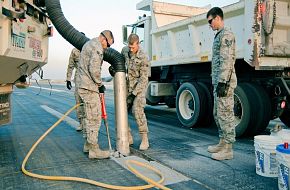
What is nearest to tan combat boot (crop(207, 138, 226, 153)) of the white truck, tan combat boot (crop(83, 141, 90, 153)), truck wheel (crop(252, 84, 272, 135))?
the white truck

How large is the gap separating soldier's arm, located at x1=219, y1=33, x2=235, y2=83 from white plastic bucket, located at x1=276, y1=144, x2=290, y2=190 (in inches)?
55.7

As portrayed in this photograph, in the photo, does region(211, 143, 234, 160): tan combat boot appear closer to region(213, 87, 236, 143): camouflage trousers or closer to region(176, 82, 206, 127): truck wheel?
region(213, 87, 236, 143): camouflage trousers

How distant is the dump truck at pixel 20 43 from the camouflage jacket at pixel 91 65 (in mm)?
811

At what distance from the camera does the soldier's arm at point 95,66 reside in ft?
13.3

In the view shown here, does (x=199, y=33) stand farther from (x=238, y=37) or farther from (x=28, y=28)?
(x=28, y=28)

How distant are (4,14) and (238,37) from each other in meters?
3.72

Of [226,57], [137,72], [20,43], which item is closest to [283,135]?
[226,57]

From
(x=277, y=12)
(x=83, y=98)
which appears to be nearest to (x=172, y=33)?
(x=277, y=12)

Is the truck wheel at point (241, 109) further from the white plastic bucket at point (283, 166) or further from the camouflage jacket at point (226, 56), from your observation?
the white plastic bucket at point (283, 166)

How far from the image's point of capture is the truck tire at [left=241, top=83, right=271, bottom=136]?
5.20 m

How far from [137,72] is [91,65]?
94 cm

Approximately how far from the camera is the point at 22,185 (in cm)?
314

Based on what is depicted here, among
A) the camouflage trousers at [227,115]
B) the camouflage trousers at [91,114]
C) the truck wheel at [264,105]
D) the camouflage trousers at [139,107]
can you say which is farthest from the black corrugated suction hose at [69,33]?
the truck wheel at [264,105]

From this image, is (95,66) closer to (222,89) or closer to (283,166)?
(222,89)
